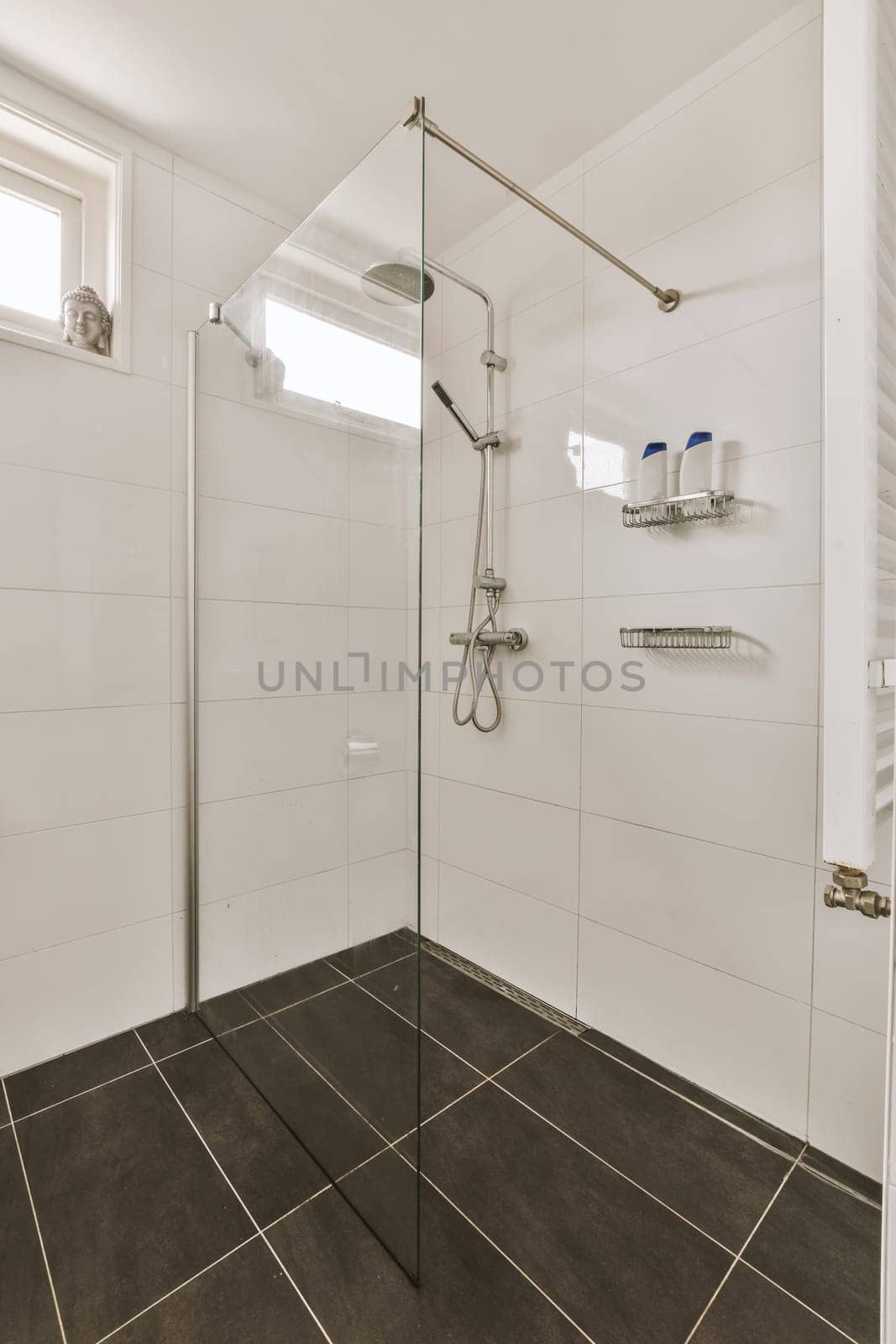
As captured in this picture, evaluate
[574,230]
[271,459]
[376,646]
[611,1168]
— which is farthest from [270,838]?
[574,230]

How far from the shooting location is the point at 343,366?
117 cm

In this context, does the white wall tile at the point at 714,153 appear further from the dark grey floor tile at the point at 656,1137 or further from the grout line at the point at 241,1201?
the grout line at the point at 241,1201

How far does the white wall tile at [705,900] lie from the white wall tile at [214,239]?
6.17 feet

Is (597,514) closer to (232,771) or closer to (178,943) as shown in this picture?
(232,771)

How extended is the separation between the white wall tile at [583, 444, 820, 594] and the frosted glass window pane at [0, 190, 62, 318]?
1.54 m

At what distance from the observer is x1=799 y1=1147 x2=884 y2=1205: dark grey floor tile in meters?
1.25

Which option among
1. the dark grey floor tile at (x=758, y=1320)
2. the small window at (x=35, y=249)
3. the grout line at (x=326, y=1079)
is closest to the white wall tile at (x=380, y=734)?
the grout line at (x=326, y=1079)

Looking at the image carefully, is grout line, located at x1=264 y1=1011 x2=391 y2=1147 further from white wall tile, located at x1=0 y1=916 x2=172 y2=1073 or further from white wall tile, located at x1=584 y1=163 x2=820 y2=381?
white wall tile, located at x1=584 y1=163 x2=820 y2=381

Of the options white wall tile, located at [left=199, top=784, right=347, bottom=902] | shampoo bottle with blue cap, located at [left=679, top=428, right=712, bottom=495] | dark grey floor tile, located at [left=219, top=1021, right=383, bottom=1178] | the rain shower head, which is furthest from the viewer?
shampoo bottle with blue cap, located at [left=679, top=428, right=712, bottom=495]

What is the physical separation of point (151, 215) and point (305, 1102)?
223cm

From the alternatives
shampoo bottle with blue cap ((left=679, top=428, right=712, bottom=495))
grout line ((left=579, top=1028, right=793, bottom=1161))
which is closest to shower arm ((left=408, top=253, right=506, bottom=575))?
shampoo bottle with blue cap ((left=679, top=428, right=712, bottom=495))

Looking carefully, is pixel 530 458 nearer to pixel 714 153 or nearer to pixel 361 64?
pixel 714 153

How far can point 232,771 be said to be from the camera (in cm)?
167

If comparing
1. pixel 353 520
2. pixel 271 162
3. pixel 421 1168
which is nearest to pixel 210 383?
pixel 271 162
